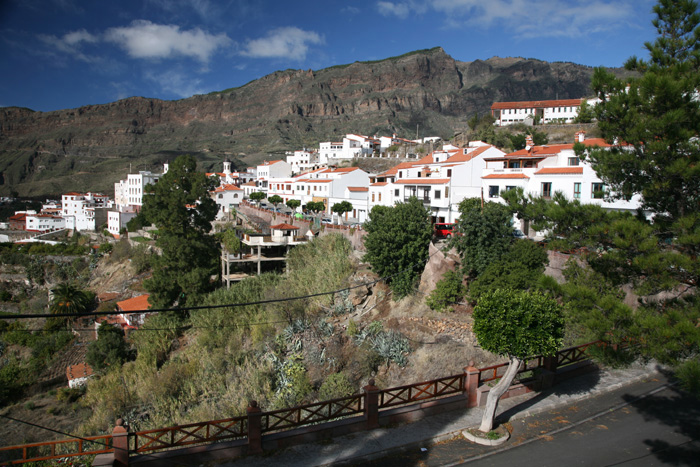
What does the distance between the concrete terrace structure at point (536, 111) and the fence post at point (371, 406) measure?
55.6m

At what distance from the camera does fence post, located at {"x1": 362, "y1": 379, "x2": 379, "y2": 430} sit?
28.6 ft

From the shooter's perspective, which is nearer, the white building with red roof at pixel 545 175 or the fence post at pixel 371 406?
the fence post at pixel 371 406

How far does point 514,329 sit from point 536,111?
59.4 m

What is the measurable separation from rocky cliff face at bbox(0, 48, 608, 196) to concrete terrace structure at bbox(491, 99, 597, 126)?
69409 millimetres

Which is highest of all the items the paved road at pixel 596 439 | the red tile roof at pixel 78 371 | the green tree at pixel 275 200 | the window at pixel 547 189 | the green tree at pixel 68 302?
the green tree at pixel 275 200

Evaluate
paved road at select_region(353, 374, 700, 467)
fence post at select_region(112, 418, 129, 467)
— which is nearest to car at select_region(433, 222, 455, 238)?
paved road at select_region(353, 374, 700, 467)

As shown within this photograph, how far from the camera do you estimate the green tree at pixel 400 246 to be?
20.2m

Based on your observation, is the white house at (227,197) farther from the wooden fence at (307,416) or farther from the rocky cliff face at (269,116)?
the rocky cliff face at (269,116)

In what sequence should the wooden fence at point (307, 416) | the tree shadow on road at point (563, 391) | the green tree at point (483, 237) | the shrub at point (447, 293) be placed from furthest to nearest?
1. the shrub at point (447, 293)
2. the green tree at point (483, 237)
3. the tree shadow on road at point (563, 391)
4. the wooden fence at point (307, 416)

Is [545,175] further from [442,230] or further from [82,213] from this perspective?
[82,213]

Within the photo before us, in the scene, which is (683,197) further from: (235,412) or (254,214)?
(254,214)

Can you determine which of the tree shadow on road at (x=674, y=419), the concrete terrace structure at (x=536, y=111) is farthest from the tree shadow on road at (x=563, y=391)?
the concrete terrace structure at (x=536, y=111)

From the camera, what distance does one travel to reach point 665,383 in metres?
10.7

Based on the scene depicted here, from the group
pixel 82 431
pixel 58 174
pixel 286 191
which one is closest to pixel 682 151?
pixel 82 431
